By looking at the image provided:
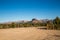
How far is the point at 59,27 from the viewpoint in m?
40.3

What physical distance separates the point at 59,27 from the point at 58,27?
0.32m

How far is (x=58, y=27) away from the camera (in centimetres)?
4034
